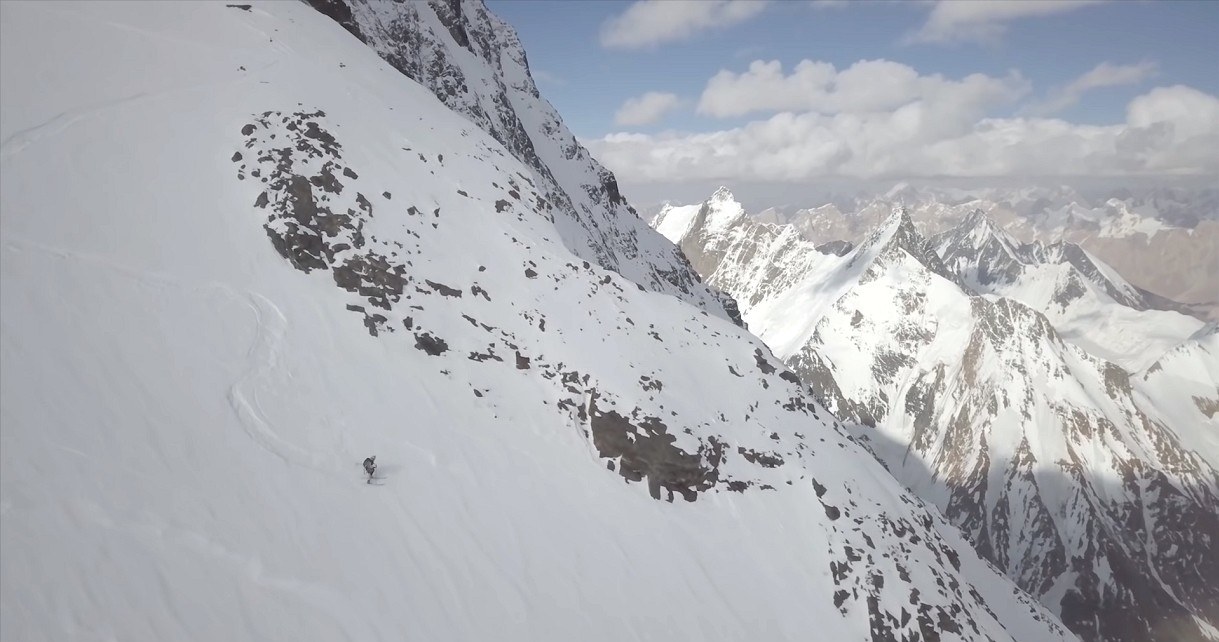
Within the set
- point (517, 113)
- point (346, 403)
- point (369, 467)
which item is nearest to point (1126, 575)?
point (517, 113)

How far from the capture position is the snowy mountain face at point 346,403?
12.8m

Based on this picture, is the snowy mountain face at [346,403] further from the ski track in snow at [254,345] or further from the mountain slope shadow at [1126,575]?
the mountain slope shadow at [1126,575]

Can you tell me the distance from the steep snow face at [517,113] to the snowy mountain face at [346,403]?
1161 cm

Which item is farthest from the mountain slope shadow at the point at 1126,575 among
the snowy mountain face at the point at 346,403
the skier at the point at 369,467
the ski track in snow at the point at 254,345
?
the ski track in snow at the point at 254,345

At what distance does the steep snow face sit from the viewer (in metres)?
49.1

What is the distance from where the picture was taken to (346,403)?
18.7 m

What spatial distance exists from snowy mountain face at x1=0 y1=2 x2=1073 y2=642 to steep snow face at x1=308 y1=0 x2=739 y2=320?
1161 centimetres

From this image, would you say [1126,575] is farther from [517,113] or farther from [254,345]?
[254,345]

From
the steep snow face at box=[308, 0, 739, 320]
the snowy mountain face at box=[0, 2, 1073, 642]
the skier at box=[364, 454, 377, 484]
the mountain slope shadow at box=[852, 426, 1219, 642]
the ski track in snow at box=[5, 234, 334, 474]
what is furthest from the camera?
the mountain slope shadow at box=[852, 426, 1219, 642]

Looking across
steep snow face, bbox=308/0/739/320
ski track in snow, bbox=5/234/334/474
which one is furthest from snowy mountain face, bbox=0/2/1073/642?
steep snow face, bbox=308/0/739/320

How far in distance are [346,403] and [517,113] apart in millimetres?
73474

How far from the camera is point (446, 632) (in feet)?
46.0

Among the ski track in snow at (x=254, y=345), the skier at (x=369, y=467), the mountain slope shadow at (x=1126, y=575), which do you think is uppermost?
the ski track in snow at (x=254, y=345)

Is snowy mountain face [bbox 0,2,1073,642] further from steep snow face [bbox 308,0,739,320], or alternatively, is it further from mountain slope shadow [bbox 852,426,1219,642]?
mountain slope shadow [bbox 852,426,1219,642]
